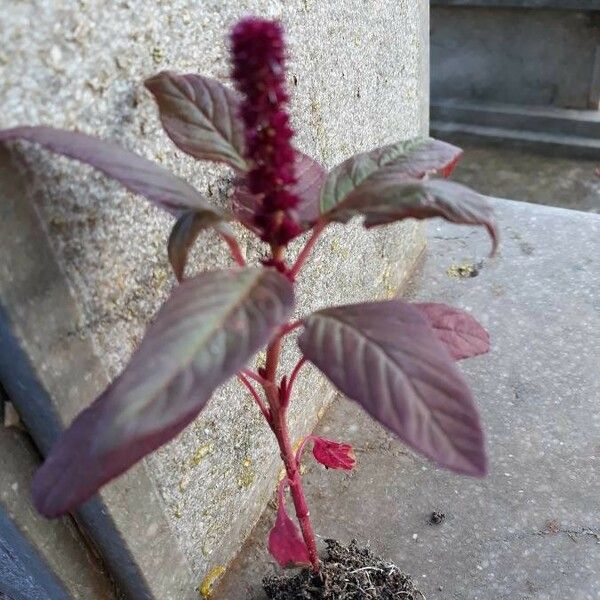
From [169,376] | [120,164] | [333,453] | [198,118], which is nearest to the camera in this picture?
[169,376]

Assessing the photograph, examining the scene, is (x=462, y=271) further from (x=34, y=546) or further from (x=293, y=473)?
(x=34, y=546)

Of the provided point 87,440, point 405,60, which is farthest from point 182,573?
A: point 405,60

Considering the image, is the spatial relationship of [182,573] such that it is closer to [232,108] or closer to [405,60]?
[232,108]

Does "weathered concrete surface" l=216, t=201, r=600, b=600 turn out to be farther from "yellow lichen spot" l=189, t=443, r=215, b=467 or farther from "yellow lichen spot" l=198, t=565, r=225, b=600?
"yellow lichen spot" l=189, t=443, r=215, b=467

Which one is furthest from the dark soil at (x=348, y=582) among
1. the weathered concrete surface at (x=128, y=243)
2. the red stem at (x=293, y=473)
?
the weathered concrete surface at (x=128, y=243)

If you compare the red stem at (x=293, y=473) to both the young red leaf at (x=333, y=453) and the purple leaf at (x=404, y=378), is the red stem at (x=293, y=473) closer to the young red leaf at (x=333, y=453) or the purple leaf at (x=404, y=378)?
the young red leaf at (x=333, y=453)

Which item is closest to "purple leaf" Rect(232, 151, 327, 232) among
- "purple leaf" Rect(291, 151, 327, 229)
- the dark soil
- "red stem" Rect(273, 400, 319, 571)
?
"purple leaf" Rect(291, 151, 327, 229)

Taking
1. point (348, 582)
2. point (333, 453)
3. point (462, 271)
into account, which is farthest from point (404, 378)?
point (462, 271)
